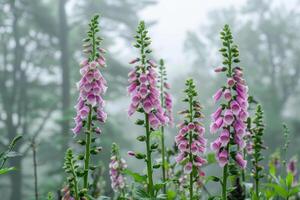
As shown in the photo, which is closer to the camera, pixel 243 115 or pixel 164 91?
pixel 243 115

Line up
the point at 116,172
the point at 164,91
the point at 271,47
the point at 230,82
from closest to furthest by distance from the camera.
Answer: the point at 230,82, the point at 116,172, the point at 164,91, the point at 271,47

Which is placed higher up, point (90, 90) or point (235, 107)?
point (90, 90)

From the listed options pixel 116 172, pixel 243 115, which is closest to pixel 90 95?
pixel 243 115

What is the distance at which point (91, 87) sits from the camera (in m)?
3.34

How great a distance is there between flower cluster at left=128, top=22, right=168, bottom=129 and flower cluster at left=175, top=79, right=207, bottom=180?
0.21 meters

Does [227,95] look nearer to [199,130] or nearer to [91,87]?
[199,130]

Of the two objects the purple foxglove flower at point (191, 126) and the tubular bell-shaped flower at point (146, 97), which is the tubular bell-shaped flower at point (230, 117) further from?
the tubular bell-shaped flower at point (146, 97)

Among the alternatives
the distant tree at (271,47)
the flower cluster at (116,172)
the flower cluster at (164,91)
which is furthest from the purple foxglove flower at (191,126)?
the distant tree at (271,47)

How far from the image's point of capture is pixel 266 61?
1565 inches

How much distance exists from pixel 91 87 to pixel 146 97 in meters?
0.42

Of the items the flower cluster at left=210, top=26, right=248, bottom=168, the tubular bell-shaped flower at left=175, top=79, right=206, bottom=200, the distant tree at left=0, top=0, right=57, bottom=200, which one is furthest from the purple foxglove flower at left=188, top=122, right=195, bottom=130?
the distant tree at left=0, top=0, right=57, bottom=200

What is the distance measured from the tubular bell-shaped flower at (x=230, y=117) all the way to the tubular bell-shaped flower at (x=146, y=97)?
468mm

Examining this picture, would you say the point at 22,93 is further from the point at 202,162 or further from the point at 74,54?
the point at 202,162

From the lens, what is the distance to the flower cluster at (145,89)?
331 cm
